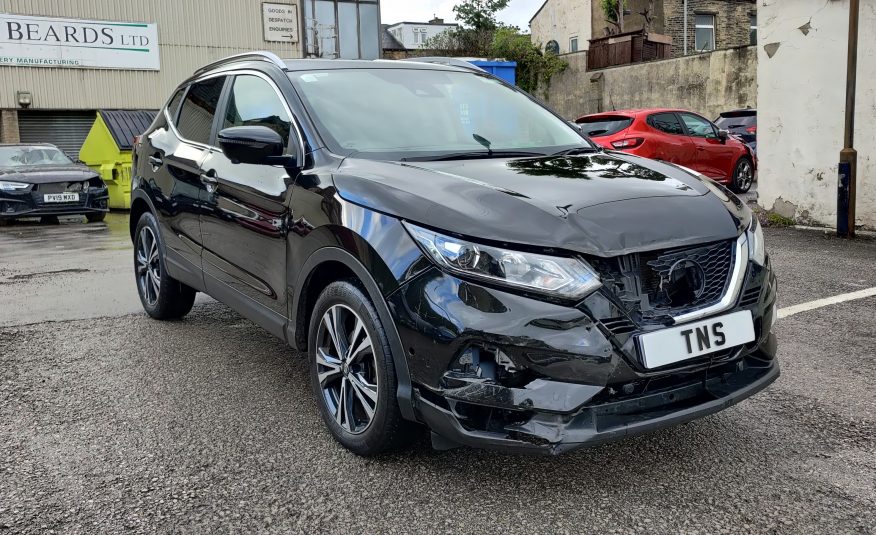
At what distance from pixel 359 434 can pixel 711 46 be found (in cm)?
3506

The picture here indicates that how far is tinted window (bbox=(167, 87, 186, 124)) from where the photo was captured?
5332mm

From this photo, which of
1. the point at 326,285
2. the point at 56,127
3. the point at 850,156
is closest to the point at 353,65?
the point at 326,285

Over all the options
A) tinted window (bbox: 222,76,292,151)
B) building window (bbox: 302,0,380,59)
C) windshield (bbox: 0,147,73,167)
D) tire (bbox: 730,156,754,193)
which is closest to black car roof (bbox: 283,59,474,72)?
tinted window (bbox: 222,76,292,151)

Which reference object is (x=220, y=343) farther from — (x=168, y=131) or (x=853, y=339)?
(x=853, y=339)

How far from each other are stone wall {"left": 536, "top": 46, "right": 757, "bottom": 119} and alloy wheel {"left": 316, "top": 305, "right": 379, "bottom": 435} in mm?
22194

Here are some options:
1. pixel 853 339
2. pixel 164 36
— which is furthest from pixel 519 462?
pixel 164 36

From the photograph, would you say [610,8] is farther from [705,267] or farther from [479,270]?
[479,270]

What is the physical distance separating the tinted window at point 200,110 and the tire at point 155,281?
716mm

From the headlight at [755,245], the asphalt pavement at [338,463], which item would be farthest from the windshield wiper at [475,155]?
the asphalt pavement at [338,463]

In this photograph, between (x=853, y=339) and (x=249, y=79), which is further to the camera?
(x=853, y=339)

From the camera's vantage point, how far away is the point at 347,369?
10.4ft

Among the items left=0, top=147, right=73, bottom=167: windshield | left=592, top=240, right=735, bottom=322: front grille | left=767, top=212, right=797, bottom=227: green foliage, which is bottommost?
left=767, top=212, right=797, bottom=227: green foliage

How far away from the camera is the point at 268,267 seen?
147 inches

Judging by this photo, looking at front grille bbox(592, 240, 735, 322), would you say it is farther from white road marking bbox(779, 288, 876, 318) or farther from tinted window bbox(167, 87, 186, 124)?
tinted window bbox(167, 87, 186, 124)
